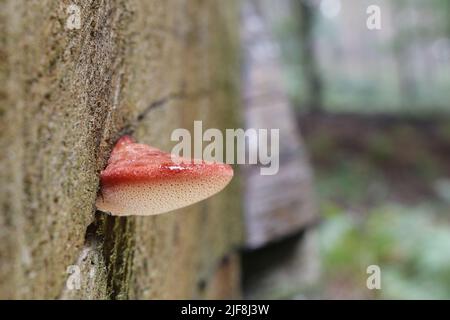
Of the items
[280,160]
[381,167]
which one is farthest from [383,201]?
[280,160]

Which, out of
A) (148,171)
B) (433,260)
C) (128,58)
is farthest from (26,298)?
(433,260)

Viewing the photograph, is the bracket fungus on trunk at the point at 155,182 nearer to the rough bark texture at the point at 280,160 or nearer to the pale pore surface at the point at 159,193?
Answer: the pale pore surface at the point at 159,193

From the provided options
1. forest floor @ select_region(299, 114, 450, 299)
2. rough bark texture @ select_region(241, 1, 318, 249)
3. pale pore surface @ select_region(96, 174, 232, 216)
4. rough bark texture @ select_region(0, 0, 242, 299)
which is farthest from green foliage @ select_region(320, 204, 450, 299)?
pale pore surface @ select_region(96, 174, 232, 216)

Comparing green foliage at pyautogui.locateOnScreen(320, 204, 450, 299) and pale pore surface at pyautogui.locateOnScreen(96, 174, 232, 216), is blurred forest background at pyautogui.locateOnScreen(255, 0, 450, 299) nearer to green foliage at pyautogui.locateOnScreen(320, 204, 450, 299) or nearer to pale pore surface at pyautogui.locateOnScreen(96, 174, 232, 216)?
green foliage at pyautogui.locateOnScreen(320, 204, 450, 299)

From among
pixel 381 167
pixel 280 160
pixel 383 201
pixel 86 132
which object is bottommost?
pixel 86 132

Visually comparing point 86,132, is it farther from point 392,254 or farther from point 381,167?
point 381,167

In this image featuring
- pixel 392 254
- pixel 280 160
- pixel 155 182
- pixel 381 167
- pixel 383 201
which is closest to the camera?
pixel 155 182

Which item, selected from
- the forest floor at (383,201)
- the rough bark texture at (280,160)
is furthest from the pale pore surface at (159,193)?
the forest floor at (383,201)
